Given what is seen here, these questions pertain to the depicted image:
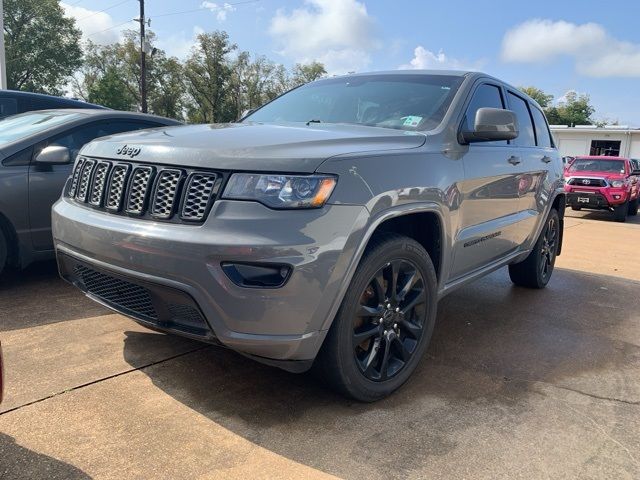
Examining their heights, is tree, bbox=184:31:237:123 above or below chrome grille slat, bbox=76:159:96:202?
above

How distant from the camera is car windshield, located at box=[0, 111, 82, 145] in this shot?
4.47m

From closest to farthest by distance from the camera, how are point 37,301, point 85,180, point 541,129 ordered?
1. point 85,180
2. point 37,301
3. point 541,129

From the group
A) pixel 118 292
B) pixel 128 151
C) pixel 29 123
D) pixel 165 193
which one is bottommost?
pixel 118 292

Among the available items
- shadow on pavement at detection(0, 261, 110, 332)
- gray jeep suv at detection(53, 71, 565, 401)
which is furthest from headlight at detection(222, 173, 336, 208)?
shadow on pavement at detection(0, 261, 110, 332)

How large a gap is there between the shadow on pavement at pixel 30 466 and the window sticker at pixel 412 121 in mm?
2501

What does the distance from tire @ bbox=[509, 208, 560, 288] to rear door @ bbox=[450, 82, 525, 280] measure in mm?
970

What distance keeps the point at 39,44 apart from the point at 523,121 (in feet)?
145

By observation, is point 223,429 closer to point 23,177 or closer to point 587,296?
point 23,177

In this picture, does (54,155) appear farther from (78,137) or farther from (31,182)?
(78,137)

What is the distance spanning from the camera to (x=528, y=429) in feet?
8.74

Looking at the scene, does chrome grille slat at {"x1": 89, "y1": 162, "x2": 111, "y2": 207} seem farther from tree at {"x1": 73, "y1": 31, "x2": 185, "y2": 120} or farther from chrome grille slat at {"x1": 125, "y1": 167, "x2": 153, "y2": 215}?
tree at {"x1": 73, "y1": 31, "x2": 185, "y2": 120}

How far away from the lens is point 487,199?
12.0 ft

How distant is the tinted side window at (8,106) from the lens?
615 centimetres

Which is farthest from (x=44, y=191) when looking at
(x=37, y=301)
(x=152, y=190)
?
(x=152, y=190)
